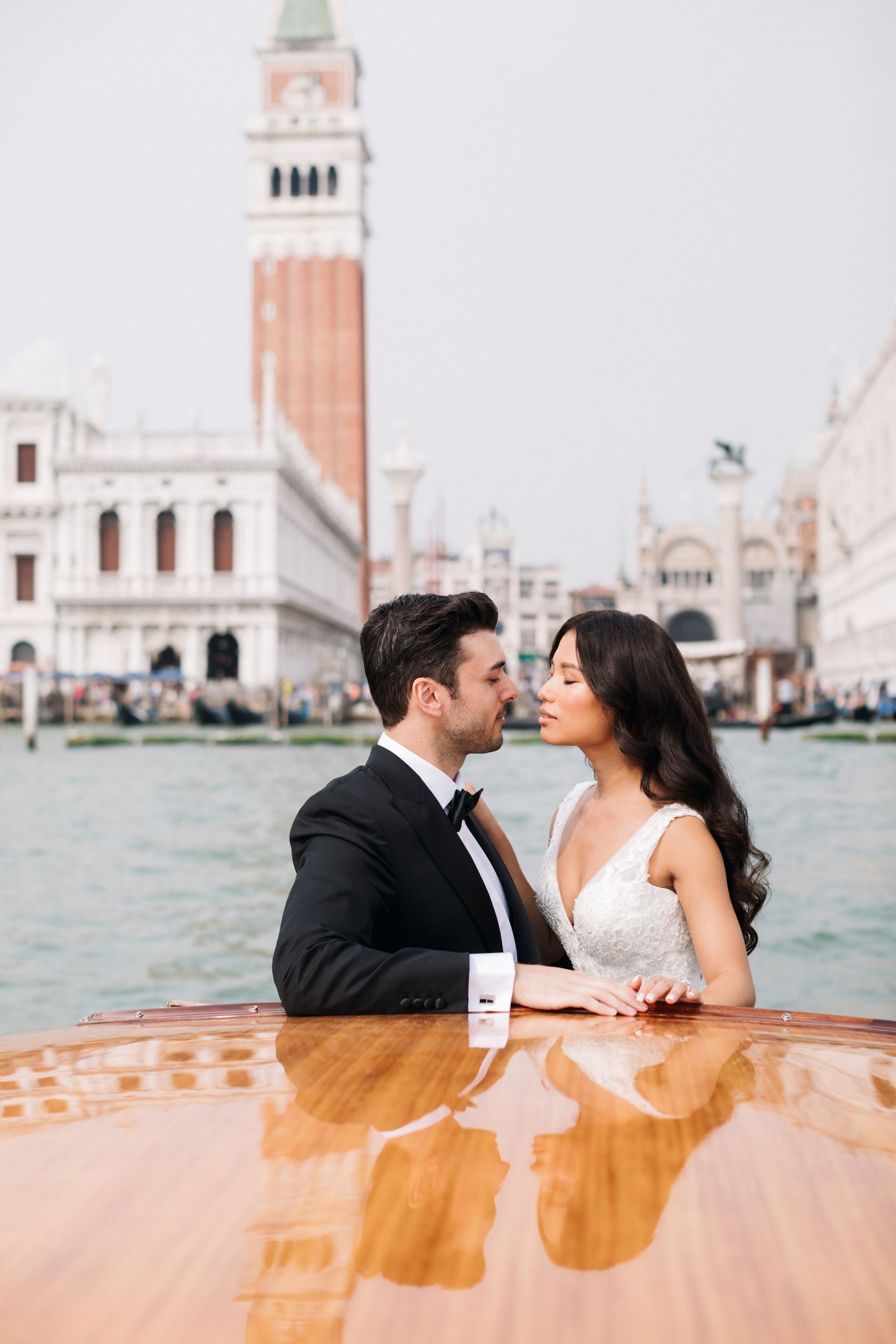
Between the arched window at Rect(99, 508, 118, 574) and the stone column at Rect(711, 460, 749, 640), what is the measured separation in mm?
16626

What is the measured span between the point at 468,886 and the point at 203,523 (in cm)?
3199

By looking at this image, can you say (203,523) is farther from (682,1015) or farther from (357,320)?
(682,1015)

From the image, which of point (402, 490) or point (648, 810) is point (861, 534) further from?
point (648, 810)

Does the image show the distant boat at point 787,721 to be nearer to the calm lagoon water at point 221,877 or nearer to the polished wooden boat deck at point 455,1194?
the calm lagoon water at point 221,877

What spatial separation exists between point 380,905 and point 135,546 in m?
32.1

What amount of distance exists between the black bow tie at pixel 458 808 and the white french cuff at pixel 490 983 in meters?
0.27

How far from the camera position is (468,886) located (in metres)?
1.91

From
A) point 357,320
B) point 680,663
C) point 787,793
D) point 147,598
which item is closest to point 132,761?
point 787,793

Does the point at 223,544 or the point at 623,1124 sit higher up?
the point at 223,544

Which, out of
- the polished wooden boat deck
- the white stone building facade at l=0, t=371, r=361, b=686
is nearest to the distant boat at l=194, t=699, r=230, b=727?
the white stone building facade at l=0, t=371, r=361, b=686

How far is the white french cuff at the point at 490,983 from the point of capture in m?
1.70

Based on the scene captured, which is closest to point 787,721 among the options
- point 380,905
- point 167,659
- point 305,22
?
point 167,659

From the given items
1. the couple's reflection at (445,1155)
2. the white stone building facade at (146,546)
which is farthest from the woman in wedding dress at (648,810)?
the white stone building facade at (146,546)

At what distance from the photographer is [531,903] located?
232cm
